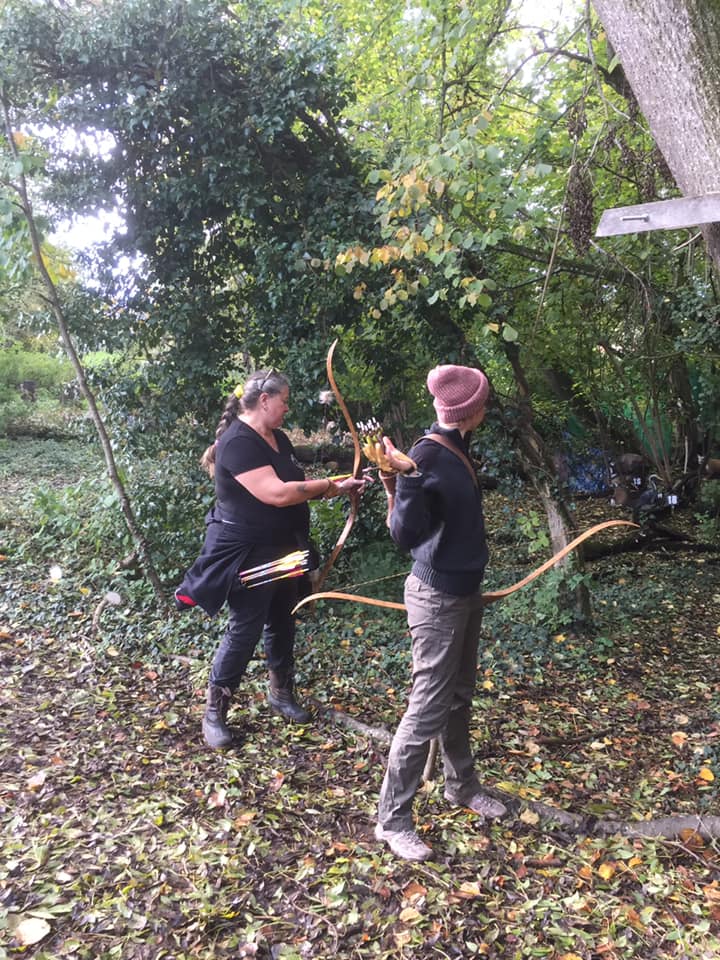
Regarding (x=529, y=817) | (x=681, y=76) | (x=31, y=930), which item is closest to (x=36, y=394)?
(x=31, y=930)

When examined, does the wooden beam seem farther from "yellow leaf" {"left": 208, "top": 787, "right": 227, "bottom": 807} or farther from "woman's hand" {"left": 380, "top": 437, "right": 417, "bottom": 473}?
"yellow leaf" {"left": 208, "top": 787, "right": 227, "bottom": 807}

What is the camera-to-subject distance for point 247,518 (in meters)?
3.34

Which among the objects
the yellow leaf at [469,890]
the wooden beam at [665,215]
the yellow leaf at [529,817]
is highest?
the wooden beam at [665,215]

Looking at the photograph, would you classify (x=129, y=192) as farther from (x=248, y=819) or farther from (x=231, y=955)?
(x=231, y=955)

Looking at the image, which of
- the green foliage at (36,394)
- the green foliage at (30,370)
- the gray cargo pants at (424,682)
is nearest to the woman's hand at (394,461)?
the gray cargo pants at (424,682)

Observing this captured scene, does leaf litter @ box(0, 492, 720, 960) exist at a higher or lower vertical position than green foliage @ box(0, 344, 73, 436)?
lower

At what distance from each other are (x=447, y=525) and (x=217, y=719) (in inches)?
67.5

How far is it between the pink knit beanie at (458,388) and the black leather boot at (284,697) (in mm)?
1933

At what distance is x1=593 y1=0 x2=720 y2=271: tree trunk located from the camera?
2.48 m

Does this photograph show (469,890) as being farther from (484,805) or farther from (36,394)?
(36,394)

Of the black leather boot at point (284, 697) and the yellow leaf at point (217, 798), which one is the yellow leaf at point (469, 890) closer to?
the yellow leaf at point (217, 798)

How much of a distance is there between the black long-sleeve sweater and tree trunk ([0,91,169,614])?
3.08 m

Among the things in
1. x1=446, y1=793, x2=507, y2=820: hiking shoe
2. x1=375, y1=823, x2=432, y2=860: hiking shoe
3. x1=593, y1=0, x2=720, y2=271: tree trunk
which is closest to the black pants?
x1=375, y1=823, x2=432, y2=860: hiking shoe

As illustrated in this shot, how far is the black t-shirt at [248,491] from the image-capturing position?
127 inches
